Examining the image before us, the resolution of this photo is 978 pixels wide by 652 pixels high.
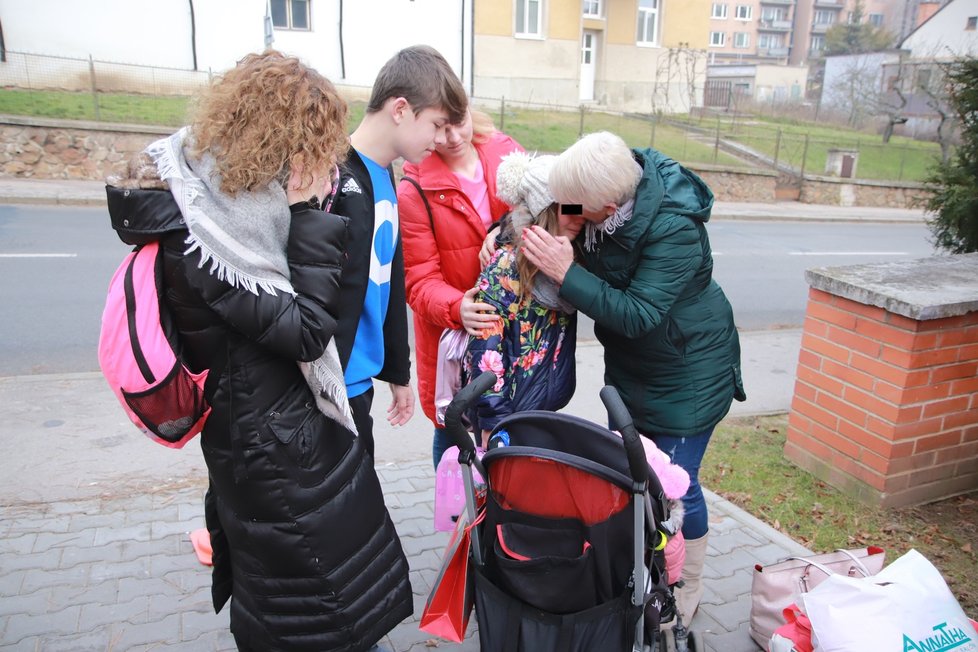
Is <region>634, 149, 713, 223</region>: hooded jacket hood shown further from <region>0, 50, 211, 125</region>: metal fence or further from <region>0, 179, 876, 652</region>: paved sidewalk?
<region>0, 50, 211, 125</region>: metal fence

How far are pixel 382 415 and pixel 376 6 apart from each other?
22.6 meters

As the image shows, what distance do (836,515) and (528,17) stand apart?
92.8ft

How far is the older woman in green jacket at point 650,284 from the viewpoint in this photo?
2.24m

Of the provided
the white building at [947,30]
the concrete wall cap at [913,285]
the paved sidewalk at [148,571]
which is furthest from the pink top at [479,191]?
the white building at [947,30]

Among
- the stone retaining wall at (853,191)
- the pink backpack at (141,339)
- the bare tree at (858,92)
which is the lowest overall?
the stone retaining wall at (853,191)

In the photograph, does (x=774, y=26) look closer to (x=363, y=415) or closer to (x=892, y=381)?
(x=892, y=381)

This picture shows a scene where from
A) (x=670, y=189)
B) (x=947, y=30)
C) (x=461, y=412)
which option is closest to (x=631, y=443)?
(x=461, y=412)

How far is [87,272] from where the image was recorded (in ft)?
26.9

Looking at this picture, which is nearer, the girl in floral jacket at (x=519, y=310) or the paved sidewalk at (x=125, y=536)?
the girl in floral jacket at (x=519, y=310)

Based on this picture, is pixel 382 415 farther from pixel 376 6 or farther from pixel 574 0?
pixel 574 0

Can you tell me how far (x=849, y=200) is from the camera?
72.4 feet

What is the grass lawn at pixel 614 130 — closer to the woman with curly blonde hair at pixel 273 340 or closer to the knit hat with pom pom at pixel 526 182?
the knit hat with pom pom at pixel 526 182

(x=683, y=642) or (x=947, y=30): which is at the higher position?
(x=947, y=30)

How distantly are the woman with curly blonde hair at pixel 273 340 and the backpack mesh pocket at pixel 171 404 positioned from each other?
0.04m
